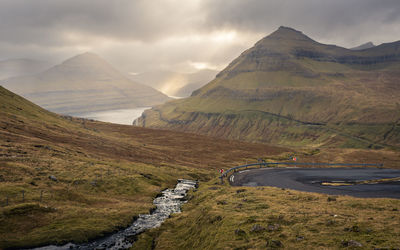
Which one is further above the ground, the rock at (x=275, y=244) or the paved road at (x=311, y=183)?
the rock at (x=275, y=244)

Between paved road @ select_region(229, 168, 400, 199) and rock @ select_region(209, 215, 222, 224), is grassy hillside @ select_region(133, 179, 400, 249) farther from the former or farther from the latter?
paved road @ select_region(229, 168, 400, 199)

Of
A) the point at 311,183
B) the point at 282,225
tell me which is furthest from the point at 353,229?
the point at 311,183

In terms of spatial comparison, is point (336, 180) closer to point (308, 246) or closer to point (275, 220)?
point (275, 220)

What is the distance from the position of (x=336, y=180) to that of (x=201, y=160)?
56.9 metres

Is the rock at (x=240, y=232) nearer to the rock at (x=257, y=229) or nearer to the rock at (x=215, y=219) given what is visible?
the rock at (x=257, y=229)

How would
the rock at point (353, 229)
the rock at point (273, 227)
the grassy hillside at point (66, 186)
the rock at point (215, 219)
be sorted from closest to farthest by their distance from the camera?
the rock at point (353, 229) → the rock at point (273, 227) → the rock at point (215, 219) → the grassy hillside at point (66, 186)

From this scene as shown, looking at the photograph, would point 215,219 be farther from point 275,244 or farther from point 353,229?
point 353,229

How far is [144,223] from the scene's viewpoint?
40656 mm

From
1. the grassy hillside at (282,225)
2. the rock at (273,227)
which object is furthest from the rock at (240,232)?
the rock at (273,227)

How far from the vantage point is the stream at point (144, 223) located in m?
32.8

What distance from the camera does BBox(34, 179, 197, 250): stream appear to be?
32.8 metres

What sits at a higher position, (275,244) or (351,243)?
(351,243)

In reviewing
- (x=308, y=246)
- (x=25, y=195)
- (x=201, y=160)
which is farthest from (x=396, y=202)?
(x=201, y=160)

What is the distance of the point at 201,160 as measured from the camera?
111m
